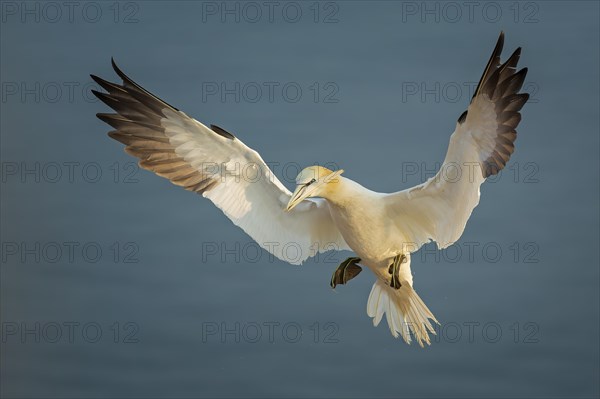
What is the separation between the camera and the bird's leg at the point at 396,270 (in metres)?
9.33

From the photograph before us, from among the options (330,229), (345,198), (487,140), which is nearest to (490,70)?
(487,140)

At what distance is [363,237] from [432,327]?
105 cm

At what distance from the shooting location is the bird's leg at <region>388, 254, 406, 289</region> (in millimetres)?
9328

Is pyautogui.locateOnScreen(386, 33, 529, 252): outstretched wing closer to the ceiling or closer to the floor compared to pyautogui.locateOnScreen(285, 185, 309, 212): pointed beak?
closer to the ceiling

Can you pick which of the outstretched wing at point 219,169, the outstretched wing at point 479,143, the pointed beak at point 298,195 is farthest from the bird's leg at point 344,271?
the pointed beak at point 298,195

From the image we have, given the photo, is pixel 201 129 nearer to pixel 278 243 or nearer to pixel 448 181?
pixel 278 243

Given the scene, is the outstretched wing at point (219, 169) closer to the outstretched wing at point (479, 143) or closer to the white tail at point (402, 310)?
the white tail at point (402, 310)

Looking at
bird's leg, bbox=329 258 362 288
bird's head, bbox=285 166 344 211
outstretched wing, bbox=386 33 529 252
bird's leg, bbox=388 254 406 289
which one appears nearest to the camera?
outstretched wing, bbox=386 33 529 252

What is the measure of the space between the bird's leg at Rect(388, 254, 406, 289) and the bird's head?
0.81 metres

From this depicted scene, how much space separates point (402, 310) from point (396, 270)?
628mm

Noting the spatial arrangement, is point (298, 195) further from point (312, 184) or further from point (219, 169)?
point (219, 169)

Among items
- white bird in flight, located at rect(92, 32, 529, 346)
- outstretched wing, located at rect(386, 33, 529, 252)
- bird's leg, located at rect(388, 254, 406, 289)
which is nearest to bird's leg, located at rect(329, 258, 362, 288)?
white bird in flight, located at rect(92, 32, 529, 346)

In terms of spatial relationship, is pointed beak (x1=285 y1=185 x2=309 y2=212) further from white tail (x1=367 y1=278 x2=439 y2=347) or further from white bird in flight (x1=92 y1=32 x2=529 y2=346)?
white tail (x1=367 y1=278 x2=439 y2=347)

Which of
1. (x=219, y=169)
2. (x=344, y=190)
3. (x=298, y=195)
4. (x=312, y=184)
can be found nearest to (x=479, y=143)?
(x=344, y=190)
